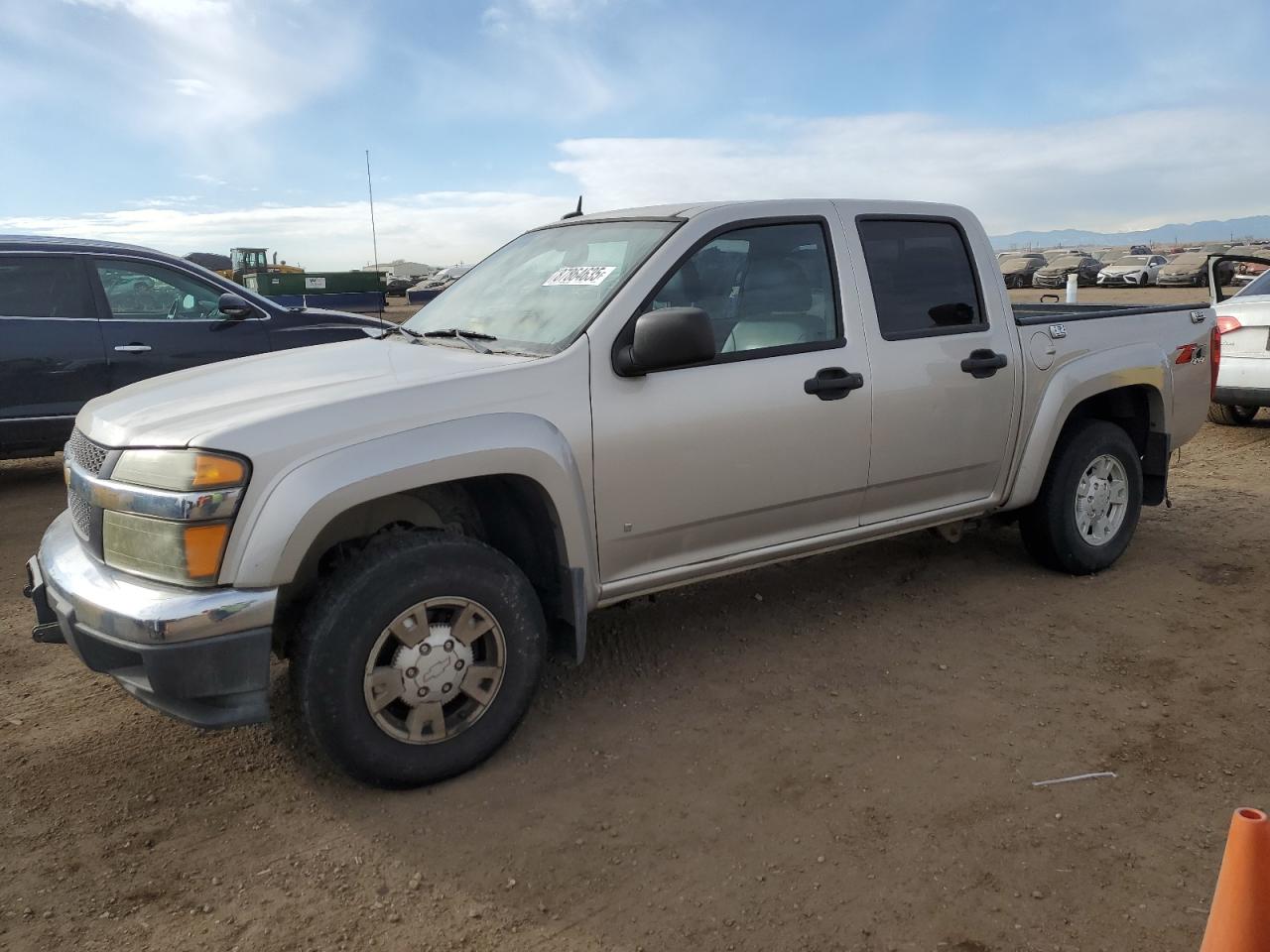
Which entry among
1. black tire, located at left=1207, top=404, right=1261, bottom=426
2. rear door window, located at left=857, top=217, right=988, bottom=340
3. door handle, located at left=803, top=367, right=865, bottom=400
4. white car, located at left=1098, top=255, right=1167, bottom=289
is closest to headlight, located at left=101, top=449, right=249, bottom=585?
door handle, located at left=803, top=367, right=865, bottom=400

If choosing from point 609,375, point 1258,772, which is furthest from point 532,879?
point 1258,772

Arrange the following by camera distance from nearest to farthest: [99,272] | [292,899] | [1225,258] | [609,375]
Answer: [292,899], [609,375], [99,272], [1225,258]

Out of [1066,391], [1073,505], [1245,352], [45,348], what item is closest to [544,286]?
[1066,391]

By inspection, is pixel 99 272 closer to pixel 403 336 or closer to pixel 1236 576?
pixel 403 336

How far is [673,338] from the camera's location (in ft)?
11.0

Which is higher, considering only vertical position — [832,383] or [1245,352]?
[832,383]

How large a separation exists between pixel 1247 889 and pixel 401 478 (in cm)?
232

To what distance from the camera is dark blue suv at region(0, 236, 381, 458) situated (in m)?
6.98

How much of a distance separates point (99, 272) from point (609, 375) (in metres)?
5.41

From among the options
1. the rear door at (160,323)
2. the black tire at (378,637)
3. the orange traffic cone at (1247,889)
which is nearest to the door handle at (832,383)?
the black tire at (378,637)

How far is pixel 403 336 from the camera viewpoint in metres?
4.27

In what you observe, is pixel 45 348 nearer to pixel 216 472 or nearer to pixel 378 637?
pixel 216 472

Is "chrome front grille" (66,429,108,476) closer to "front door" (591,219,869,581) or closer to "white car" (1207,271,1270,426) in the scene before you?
"front door" (591,219,869,581)

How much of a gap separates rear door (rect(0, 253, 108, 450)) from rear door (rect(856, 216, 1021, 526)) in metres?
5.59
